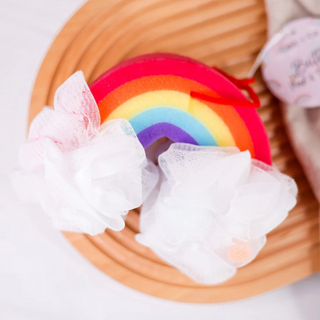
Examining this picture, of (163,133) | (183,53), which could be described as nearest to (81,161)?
(163,133)

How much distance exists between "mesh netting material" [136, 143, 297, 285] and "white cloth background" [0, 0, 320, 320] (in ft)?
0.69

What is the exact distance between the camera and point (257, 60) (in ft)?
1.82

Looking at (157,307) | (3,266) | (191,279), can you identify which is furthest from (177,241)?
(3,266)

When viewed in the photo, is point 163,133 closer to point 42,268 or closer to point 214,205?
point 214,205

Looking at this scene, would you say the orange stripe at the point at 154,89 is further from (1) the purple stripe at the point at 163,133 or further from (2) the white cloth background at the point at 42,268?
(2) the white cloth background at the point at 42,268

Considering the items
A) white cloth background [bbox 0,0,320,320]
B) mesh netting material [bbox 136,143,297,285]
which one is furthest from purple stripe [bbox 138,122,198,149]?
white cloth background [bbox 0,0,320,320]

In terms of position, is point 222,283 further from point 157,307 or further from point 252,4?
point 252,4

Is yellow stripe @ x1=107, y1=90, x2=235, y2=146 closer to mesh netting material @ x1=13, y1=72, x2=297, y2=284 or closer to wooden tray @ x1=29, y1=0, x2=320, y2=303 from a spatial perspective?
mesh netting material @ x1=13, y1=72, x2=297, y2=284

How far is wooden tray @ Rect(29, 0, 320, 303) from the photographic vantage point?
0.54m

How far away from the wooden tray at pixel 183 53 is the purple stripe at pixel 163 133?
6.4 inches

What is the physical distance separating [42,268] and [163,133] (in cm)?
37

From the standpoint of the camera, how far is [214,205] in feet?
1.42

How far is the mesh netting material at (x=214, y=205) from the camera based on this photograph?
1.39ft

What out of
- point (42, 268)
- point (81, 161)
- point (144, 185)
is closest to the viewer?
point (81, 161)
